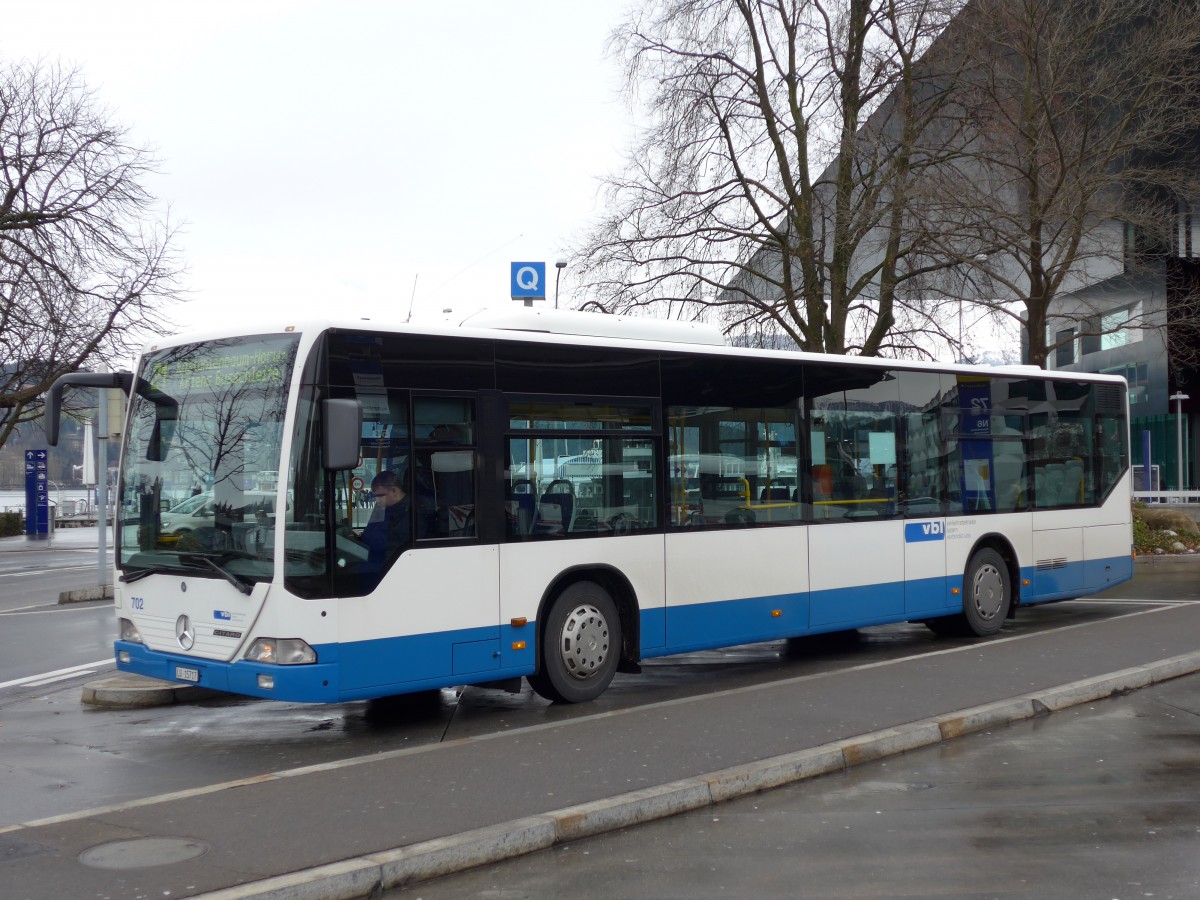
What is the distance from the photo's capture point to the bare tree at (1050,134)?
20.9 m

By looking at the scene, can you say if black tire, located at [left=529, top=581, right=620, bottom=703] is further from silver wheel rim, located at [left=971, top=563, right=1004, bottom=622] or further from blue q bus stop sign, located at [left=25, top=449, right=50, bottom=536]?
blue q bus stop sign, located at [left=25, top=449, right=50, bottom=536]

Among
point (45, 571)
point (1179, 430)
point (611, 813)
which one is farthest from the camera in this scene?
point (1179, 430)

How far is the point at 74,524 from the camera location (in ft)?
196

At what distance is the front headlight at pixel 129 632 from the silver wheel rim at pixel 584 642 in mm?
3070

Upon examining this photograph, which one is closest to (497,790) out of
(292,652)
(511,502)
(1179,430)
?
(292,652)

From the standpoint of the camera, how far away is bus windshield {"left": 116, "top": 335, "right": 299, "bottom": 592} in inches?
323

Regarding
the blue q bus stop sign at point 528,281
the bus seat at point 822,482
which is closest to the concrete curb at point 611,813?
the bus seat at point 822,482

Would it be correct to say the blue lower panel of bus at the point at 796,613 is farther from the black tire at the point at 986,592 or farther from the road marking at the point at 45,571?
the road marking at the point at 45,571

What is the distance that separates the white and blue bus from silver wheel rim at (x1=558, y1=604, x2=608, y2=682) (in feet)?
0.06

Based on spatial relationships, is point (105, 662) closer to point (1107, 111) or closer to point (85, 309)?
point (1107, 111)

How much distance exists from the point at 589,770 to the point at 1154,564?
62.6ft

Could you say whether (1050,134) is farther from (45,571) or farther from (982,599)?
(45,571)

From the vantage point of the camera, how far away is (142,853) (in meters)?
5.70

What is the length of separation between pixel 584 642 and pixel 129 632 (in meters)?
3.36
